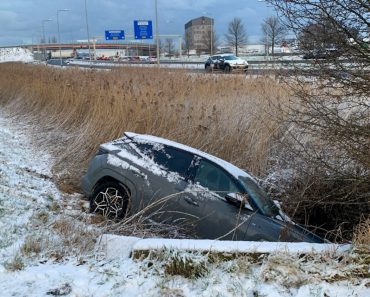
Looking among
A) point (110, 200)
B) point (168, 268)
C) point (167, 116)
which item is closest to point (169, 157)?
point (110, 200)

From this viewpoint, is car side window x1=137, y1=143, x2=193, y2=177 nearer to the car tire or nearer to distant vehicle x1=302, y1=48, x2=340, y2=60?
the car tire

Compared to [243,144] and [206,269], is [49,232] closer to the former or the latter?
[206,269]

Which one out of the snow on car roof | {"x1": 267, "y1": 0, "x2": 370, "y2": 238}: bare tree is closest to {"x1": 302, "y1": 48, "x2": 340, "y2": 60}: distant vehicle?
{"x1": 267, "y1": 0, "x2": 370, "y2": 238}: bare tree

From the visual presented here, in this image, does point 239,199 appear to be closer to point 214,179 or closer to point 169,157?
point 214,179

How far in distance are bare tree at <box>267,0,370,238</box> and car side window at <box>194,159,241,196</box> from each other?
1268mm

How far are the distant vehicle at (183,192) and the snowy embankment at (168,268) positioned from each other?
5.67 ft

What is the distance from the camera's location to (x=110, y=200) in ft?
22.4

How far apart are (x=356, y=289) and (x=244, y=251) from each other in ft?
2.61

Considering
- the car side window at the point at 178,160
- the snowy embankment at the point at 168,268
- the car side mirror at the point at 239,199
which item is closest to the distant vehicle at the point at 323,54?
the car side mirror at the point at 239,199

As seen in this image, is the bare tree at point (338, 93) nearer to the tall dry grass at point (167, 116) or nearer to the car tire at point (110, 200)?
the tall dry grass at point (167, 116)

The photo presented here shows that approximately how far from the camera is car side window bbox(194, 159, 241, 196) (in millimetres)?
6088

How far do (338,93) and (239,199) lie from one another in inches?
71.8

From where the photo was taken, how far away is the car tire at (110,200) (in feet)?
22.0

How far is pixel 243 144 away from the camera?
9508 millimetres
